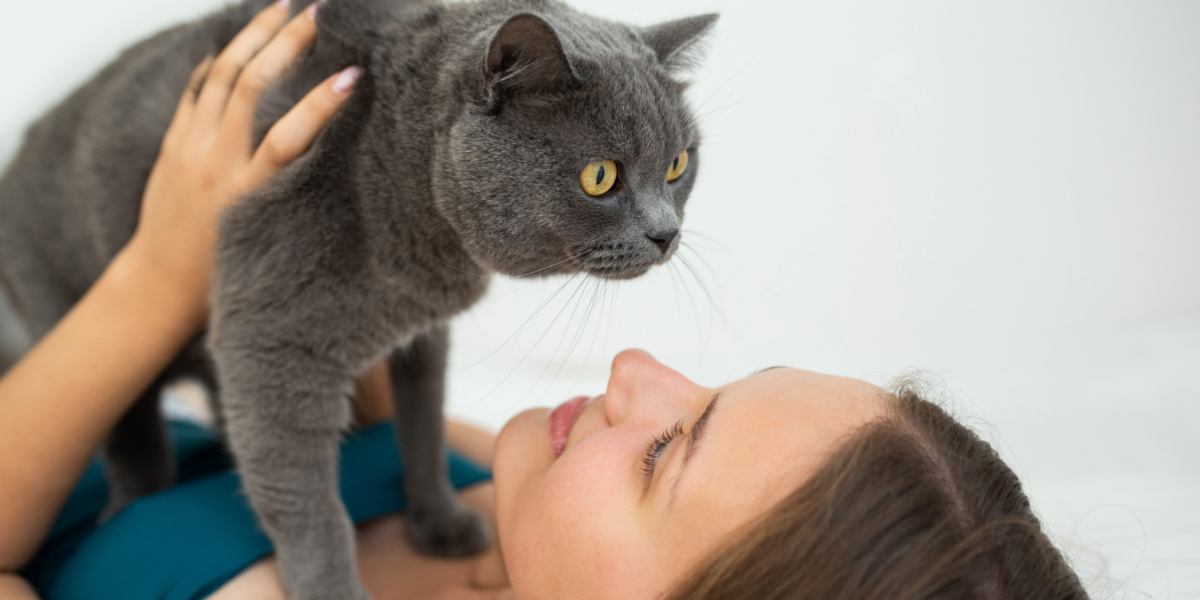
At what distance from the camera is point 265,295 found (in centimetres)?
94

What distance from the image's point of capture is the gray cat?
33.2 inches

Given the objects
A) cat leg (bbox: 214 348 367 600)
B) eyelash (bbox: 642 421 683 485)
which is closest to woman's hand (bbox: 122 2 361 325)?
cat leg (bbox: 214 348 367 600)

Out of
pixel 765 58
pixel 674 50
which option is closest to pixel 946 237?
pixel 765 58

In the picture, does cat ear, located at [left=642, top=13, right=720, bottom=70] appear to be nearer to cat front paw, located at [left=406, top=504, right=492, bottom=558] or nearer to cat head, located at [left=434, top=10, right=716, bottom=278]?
cat head, located at [left=434, top=10, right=716, bottom=278]

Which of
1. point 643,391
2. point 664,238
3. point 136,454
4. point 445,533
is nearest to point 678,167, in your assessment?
point 664,238

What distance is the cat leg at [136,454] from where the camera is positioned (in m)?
1.26

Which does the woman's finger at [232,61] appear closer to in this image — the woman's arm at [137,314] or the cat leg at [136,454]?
the woman's arm at [137,314]

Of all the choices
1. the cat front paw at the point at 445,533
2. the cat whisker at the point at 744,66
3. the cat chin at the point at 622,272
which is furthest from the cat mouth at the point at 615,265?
the cat whisker at the point at 744,66

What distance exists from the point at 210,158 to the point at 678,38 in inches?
20.8

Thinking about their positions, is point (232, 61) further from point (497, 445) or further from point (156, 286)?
point (497, 445)

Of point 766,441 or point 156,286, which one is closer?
point 766,441

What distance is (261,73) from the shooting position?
40.3 inches

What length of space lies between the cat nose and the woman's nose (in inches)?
5.0

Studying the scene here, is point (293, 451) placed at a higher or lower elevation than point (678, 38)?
lower
